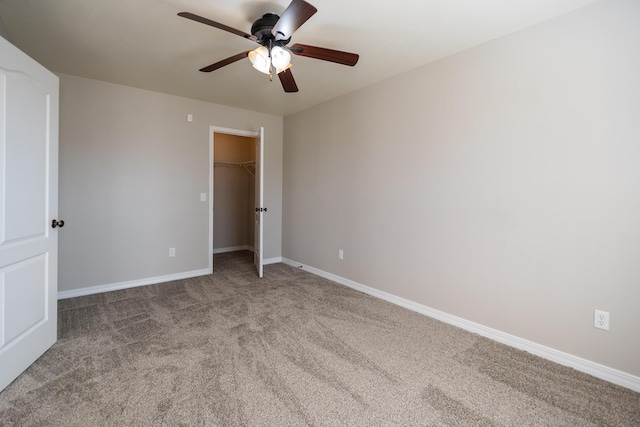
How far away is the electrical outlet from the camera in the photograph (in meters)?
1.94

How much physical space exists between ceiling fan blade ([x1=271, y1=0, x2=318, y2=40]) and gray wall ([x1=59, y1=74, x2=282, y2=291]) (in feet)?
8.55

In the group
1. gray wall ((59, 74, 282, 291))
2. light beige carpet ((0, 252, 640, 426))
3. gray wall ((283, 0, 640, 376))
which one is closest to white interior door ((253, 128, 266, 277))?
gray wall ((59, 74, 282, 291))

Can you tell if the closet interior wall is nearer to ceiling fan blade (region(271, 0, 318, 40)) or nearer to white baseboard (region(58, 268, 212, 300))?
white baseboard (region(58, 268, 212, 300))

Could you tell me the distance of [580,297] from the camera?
2.04 m

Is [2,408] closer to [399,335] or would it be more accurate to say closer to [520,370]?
[399,335]

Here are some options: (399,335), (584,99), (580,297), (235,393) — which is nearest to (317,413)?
(235,393)

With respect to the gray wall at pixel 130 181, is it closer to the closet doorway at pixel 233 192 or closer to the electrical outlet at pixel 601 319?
the closet doorway at pixel 233 192

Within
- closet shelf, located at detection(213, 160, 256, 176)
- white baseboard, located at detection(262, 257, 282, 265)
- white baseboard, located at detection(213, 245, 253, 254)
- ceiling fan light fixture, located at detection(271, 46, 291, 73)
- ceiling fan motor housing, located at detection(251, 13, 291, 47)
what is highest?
ceiling fan motor housing, located at detection(251, 13, 291, 47)

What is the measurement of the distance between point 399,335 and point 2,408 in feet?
8.57

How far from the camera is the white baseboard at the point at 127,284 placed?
335 cm

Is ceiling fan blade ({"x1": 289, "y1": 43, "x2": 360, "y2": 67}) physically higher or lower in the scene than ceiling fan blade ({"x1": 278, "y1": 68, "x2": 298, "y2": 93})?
higher

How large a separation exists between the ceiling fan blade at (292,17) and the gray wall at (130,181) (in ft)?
8.55

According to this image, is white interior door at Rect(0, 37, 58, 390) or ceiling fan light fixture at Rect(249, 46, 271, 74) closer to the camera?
white interior door at Rect(0, 37, 58, 390)

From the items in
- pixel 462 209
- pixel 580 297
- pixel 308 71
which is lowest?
pixel 580 297
